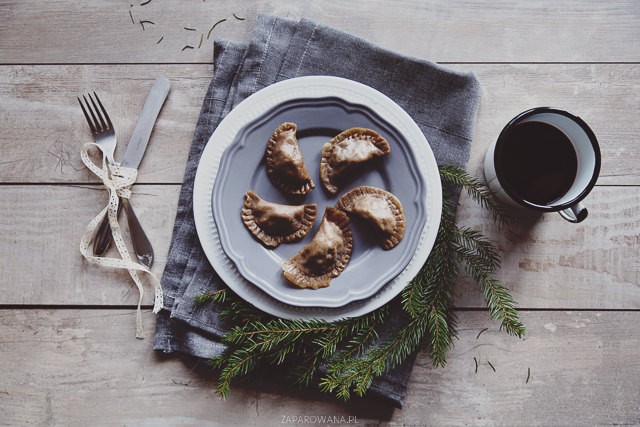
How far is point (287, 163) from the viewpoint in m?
1.25

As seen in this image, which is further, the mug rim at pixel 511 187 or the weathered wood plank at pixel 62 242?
the weathered wood plank at pixel 62 242

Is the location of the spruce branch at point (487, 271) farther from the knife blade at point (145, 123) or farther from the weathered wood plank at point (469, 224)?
the knife blade at point (145, 123)

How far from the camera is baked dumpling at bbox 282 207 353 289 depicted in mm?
1240

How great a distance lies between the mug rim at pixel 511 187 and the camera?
1171mm

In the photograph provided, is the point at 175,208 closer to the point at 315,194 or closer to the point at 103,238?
the point at 103,238

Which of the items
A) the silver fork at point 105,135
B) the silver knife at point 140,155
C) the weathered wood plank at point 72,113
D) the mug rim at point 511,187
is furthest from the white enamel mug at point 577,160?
the silver fork at point 105,135

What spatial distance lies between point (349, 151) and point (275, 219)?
0.95ft

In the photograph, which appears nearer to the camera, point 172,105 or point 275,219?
point 275,219

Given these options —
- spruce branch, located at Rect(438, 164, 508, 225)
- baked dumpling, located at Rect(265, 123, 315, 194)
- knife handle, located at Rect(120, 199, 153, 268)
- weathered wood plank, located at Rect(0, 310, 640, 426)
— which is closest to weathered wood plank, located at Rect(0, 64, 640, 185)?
spruce branch, located at Rect(438, 164, 508, 225)

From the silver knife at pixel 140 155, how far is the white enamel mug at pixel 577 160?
105 centimetres

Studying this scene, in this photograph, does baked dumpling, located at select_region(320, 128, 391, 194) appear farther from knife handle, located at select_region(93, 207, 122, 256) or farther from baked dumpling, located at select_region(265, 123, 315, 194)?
knife handle, located at select_region(93, 207, 122, 256)

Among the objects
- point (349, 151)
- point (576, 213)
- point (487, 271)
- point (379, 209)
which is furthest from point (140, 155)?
point (576, 213)

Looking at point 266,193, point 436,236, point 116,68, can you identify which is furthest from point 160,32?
point 436,236

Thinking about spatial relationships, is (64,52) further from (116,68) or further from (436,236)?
(436,236)
